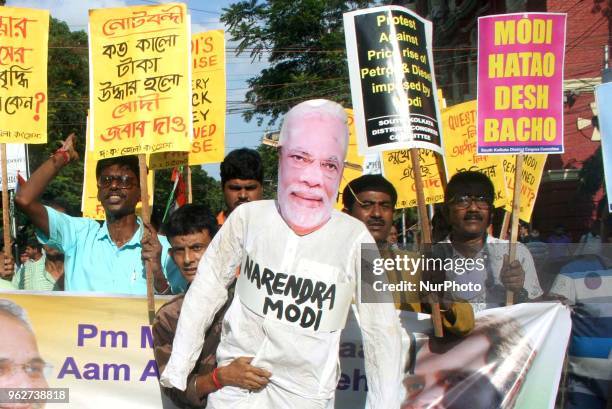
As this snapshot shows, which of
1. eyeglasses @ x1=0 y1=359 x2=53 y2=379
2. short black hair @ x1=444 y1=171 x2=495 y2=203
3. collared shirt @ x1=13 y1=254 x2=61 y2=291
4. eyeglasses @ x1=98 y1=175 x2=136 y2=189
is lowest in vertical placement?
eyeglasses @ x1=0 y1=359 x2=53 y2=379

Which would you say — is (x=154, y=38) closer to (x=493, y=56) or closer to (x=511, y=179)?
(x=493, y=56)

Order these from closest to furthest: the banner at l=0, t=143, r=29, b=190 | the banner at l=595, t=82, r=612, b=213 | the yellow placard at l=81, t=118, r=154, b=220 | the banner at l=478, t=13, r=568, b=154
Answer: the banner at l=478, t=13, r=568, b=154 < the banner at l=595, t=82, r=612, b=213 < the yellow placard at l=81, t=118, r=154, b=220 < the banner at l=0, t=143, r=29, b=190

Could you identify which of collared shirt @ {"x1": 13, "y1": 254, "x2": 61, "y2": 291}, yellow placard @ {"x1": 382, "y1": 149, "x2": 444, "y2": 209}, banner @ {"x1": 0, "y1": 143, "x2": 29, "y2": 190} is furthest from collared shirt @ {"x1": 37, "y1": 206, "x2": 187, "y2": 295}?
banner @ {"x1": 0, "y1": 143, "x2": 29, "y2": 190}

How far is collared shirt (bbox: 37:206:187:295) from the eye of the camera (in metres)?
4.66

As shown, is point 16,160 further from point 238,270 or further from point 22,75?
point 238,270

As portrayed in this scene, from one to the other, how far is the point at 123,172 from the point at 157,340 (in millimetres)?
1187

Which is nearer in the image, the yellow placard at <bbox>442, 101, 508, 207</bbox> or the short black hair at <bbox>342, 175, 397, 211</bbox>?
the short black hair at <bbox>342, 175, 397, 211</bbox>

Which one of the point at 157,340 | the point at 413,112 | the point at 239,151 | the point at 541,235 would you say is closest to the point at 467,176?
the point at 413,112

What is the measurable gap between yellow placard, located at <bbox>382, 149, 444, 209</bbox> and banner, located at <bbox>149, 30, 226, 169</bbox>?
5.31ft

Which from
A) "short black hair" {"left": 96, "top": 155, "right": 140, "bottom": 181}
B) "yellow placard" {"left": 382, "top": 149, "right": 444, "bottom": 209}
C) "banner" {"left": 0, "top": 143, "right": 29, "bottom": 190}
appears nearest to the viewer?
"short black hair" {"left": 96, "top": 155, "right": 140, "bottom": 181}

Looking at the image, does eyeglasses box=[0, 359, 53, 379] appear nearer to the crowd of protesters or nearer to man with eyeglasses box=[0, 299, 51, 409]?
man with eyeglasses box=[0, 299, 51, 409]

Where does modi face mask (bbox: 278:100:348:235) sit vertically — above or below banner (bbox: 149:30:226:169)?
below

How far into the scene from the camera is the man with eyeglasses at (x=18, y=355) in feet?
14.8

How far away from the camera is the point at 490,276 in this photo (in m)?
4.52
